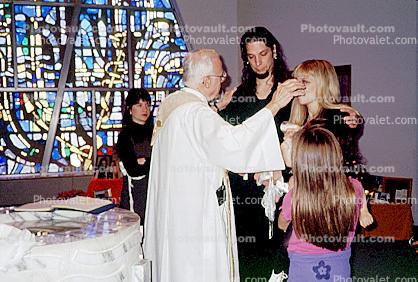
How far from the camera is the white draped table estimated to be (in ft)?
6.40

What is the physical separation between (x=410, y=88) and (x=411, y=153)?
2.20ft

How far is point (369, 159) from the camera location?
22.2ft

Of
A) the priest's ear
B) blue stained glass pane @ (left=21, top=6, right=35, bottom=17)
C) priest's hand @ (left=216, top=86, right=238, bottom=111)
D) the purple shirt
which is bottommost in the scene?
the purple shirt

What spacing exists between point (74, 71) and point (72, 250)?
6.69 metres

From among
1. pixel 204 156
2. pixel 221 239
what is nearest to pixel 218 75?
pixel 204 156

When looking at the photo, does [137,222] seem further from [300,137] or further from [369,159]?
[369,159]

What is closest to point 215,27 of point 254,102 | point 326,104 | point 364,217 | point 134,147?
point 134,147

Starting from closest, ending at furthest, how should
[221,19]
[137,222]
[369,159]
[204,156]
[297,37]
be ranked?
1. [137,222]
2. [204,156]
3. [369,159]
4. [297,37]
5. [221,19]

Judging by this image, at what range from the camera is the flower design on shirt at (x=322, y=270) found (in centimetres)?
277

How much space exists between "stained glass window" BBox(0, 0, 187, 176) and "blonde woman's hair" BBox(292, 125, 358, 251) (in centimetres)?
612

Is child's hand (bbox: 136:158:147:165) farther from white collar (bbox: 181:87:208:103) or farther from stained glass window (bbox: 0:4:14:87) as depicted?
stained glass window (bbox: 0:4:14:87)

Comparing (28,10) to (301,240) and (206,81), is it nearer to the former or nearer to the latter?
(206,81)

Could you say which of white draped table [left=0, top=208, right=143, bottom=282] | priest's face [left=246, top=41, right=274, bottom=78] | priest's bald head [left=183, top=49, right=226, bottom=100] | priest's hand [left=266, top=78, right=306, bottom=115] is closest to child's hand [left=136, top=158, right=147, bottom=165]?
priest's face [left=246, top=41, right=274, bottom=78]

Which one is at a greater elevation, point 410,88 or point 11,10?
point 11,10
